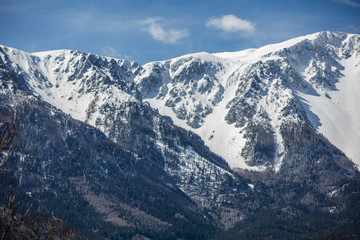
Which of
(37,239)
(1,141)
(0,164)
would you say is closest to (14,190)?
(0,164)

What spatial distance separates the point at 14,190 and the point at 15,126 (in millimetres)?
4241

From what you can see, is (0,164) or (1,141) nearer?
(0,164)

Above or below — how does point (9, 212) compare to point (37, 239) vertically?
above

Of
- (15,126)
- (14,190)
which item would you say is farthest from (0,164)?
(15,126)

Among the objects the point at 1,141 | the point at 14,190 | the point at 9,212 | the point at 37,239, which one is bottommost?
the point at 37,239

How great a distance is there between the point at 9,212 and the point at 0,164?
3738 mm

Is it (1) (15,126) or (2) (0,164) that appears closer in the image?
(2) (0,164)

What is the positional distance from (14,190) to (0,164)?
166 cm

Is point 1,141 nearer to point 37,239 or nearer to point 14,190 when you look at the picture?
point 14,190

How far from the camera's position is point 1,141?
25.5 m

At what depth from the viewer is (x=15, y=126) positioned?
26406mm

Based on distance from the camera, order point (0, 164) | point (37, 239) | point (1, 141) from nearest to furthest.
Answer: point (0, 164), point (1, 141), point (37, 239)

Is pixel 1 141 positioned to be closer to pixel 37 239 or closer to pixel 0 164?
pixel 0 164

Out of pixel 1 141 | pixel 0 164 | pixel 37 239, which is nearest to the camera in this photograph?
pixel 0 164
